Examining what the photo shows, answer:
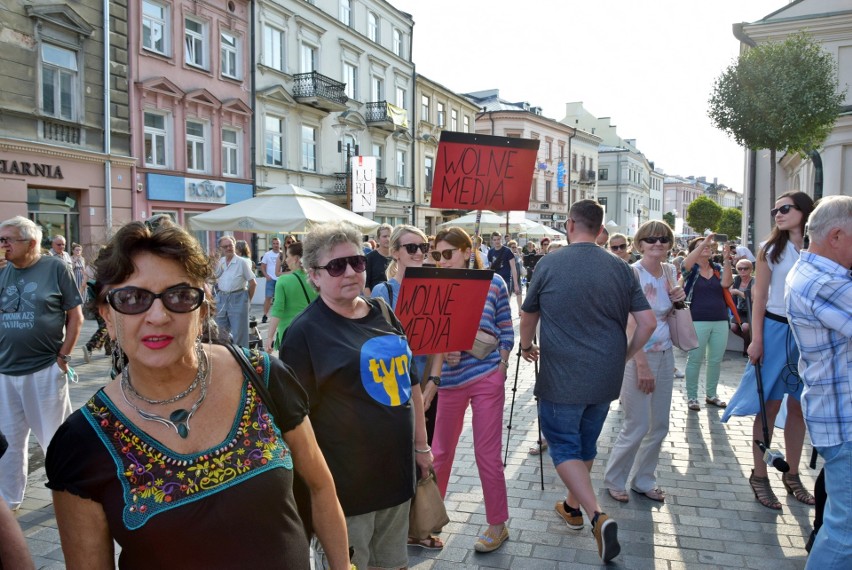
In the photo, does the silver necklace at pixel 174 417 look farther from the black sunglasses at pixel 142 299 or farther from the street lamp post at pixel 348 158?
the street lamp post at pixel 348 158

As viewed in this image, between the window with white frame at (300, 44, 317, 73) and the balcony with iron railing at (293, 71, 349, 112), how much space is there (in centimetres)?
100

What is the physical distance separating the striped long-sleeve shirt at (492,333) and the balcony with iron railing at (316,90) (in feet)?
72.6

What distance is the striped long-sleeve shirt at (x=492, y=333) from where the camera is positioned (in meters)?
3.80

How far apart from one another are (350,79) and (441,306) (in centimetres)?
2717

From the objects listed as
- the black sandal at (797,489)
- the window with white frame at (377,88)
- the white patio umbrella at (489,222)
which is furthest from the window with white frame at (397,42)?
the black sandal at (797,489)

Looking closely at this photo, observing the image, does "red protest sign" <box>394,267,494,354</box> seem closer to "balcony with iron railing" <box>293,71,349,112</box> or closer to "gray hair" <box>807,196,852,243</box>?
"gray hair" <box>807,196,852,243</box>

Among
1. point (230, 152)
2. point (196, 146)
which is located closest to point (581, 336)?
point (196, 146)

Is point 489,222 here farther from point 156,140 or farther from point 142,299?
point 142,299

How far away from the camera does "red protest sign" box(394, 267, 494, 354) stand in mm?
3531

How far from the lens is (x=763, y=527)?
3.92 metres

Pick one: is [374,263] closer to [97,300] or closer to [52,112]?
[97,300]

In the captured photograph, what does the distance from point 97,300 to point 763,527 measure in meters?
4.01

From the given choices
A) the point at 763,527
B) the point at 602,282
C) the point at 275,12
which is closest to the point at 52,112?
the point at 275,12

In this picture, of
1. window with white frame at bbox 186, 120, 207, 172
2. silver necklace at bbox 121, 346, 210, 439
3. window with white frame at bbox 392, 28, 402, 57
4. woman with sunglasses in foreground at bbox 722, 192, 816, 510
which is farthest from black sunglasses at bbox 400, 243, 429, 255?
window with white frame at bbox 392, 28, 402, 57
